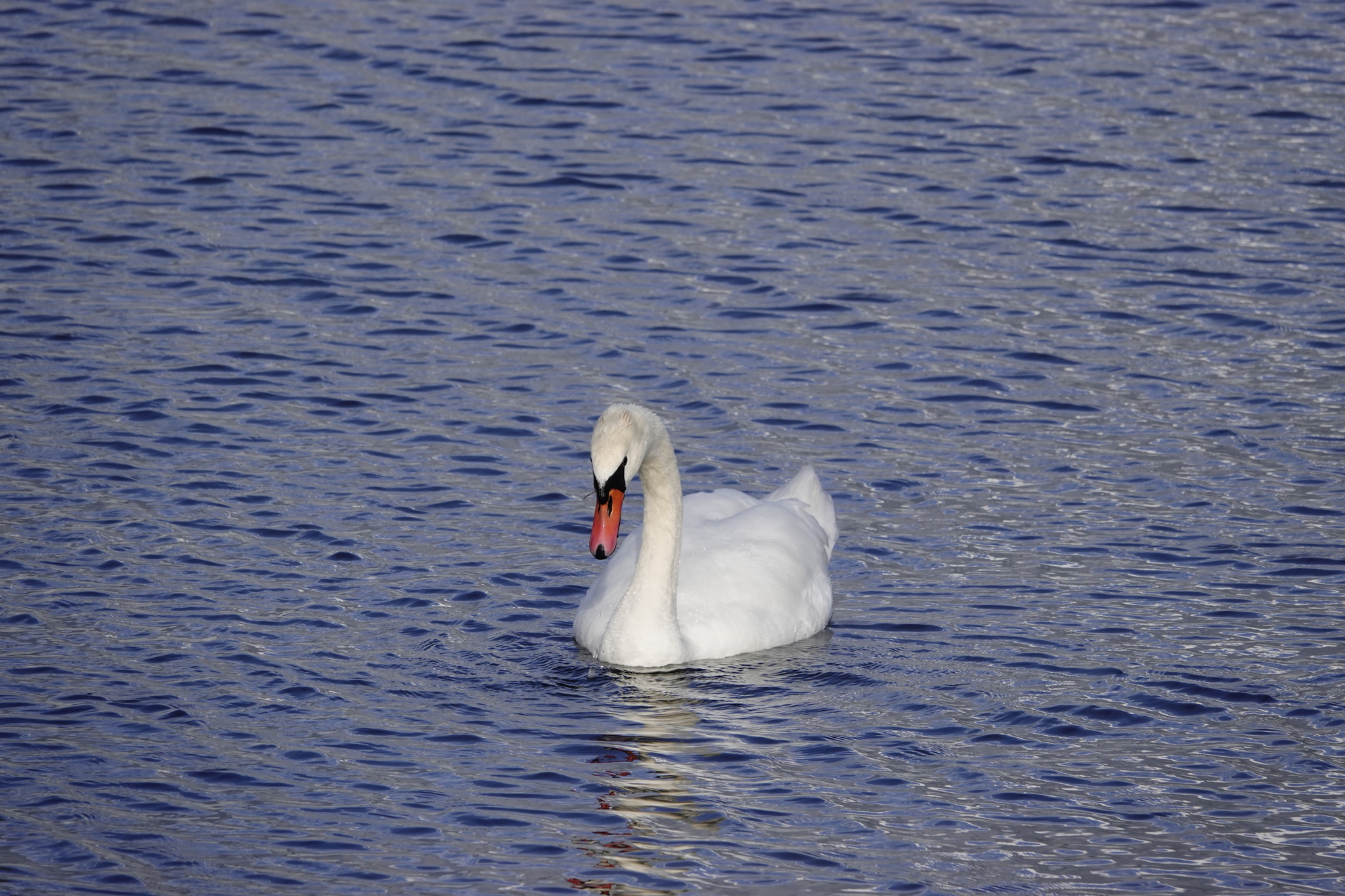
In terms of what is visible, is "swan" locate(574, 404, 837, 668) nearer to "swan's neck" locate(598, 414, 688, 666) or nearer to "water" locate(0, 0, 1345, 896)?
"swan's neck" locate(598, 414, 688, 666)

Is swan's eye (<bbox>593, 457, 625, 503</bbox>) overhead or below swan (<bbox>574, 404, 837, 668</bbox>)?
overhead

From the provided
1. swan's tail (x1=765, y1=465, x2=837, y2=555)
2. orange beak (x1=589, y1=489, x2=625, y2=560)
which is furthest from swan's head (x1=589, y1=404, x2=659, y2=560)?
swan's tail (x1=765, y1=465, x2=837, y2=555)

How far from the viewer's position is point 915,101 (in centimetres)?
2130

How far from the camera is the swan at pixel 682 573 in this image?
34.1 feet

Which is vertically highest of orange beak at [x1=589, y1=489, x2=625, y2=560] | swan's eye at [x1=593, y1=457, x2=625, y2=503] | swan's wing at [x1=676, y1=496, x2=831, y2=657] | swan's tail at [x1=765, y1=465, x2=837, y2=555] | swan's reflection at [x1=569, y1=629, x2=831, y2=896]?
swan's eye at [x1=593, y1=457, x2=625, y2=503]

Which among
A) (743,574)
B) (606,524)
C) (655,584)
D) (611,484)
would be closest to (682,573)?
(743,574)

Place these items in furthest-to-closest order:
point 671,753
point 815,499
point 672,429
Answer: point 672,429 → point 815,499 → point 671,753

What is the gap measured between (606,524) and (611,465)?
0.37m

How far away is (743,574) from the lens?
11352 millimetres

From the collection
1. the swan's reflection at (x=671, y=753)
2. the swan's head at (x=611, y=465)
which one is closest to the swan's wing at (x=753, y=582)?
the swan's reflection at (x=671, y=753)

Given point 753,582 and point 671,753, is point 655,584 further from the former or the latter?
point 671,753

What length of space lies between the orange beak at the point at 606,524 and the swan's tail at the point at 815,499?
2.39m

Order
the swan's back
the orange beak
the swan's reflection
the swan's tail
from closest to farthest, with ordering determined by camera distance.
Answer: the swan's reflection < the orange beak < the swan's back < the swan's tail

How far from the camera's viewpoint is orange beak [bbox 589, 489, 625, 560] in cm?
963
